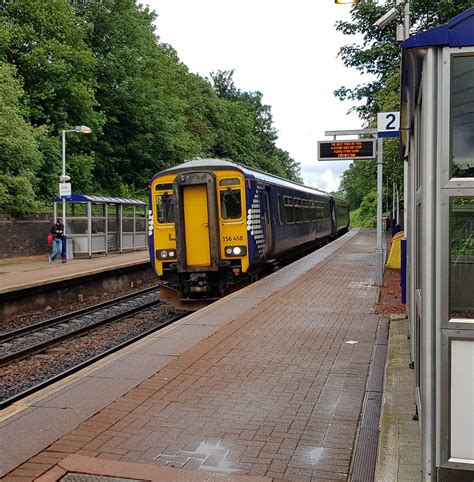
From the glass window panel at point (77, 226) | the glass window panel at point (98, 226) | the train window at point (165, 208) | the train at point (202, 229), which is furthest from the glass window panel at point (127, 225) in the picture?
the train window at point (165, 208)

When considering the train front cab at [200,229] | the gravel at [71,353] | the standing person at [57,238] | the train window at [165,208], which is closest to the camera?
the gravel at [71,353]

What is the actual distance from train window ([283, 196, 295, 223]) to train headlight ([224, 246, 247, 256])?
5105mm

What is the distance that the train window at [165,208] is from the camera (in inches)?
518

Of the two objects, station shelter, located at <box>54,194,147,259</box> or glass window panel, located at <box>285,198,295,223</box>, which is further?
station shelter, located at <box>54,194,147,259</box>

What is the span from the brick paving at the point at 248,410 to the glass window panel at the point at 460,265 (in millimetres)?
1623

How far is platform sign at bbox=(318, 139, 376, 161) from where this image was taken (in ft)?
45.0

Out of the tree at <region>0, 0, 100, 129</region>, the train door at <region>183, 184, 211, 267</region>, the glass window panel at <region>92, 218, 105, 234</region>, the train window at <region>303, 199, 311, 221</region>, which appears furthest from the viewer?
the tree at <region>0, 0, 100, 129</region>

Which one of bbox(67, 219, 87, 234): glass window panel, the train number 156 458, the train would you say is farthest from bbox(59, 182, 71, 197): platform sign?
the train number 156 458

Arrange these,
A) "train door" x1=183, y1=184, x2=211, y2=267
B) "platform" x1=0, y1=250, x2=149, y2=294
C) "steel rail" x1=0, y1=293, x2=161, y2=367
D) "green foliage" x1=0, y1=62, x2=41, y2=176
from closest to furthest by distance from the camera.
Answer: "steel rail" x1=0, y1=293, x2=161, y2=367 → "train door" x1=183, y1=184, x2=211, y2=267 → "platform" x1=0, y1=250, x2=149, y2=294 → "green foliage" x1=0, y1=62, x2=41, y2=176

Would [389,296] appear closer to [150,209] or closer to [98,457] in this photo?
[150,209]

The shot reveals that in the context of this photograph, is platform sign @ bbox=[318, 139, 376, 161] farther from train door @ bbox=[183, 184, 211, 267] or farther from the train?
train door @ bbox=[183, 184, 211, 267]

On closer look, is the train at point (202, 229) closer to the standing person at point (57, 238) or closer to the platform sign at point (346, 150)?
the platform sign at point (346, 150)

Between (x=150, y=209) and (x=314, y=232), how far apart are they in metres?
13.0

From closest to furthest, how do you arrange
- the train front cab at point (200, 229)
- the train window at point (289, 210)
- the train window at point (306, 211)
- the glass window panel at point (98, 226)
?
the train front cab at point (200, 229) → the train window at point (289, 210) → the train window at point (306, 211) → the glass window panel at point (98, 226)
